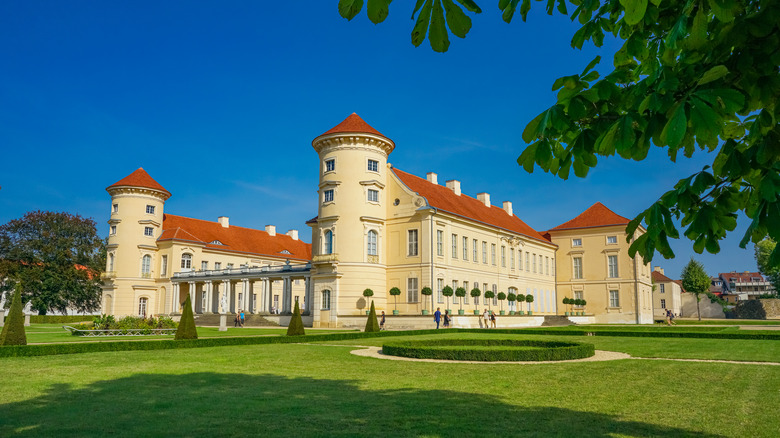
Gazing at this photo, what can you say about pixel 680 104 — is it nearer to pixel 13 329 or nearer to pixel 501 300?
pixel 13 329

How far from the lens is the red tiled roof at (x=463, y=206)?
151 feet

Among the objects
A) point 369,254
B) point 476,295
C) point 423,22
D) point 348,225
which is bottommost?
point 476,295

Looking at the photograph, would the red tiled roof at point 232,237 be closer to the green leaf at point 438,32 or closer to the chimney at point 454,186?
the chimney at point 454,186

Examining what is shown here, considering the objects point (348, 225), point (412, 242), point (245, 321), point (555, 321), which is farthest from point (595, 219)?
point (245, 321)

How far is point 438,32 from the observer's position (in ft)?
9.53

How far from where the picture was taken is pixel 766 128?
138 inches

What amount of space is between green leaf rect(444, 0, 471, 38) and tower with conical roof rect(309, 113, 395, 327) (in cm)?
3972

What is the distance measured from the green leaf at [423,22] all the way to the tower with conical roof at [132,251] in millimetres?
60934

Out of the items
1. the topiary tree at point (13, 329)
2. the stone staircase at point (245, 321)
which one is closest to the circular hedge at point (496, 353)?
the topiary tree at point (13, 329)

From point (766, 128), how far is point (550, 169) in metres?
1.30

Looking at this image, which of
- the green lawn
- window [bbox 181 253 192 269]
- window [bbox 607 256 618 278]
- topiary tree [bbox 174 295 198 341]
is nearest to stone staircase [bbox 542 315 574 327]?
window [bbox 607 256 618 278]

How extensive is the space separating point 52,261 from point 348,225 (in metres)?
39.1

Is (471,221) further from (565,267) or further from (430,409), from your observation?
(430,409)

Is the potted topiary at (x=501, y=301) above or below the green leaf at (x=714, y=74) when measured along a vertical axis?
below
